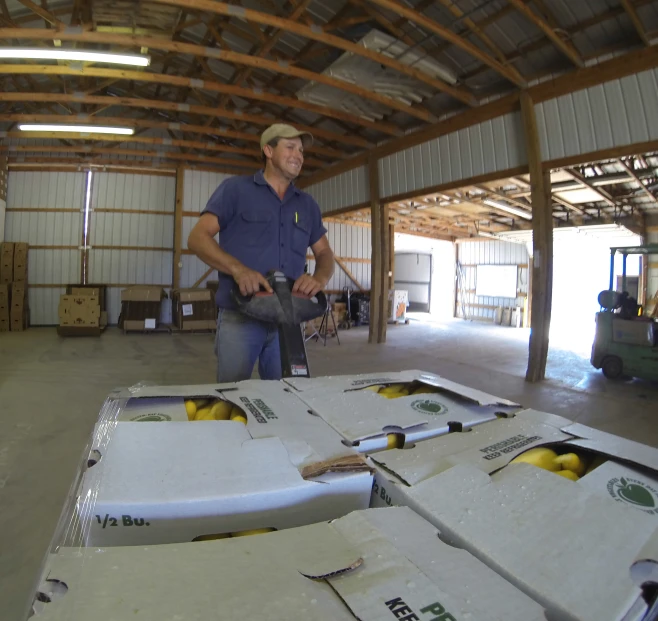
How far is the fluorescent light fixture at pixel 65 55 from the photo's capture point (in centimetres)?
504

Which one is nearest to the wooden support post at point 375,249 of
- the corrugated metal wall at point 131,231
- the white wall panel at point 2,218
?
the corrugated metal wall at point 131,231

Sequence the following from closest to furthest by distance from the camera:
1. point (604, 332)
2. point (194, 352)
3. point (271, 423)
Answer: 1. point (271, 423)
2. point (604, 332)
3. point (194, 352)

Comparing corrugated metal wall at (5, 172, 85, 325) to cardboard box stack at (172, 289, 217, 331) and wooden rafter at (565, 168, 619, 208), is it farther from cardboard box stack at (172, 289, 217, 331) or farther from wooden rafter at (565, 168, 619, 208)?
wooden rafter at (565, 168, 619, 208)

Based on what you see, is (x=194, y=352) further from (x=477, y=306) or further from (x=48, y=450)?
(x=477, y=306)

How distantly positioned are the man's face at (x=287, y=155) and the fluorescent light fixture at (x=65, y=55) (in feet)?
16.3

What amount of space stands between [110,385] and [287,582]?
5213 mm

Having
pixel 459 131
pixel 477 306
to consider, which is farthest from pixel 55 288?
pixel 477 306

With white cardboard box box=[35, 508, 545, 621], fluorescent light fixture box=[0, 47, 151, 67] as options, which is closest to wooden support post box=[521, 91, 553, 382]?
fluorescent light fixture box=[0, 47, 151, 67]

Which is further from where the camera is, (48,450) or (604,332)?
(604,332)

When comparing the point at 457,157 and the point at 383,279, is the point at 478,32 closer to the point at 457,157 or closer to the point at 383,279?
the point at 457,157

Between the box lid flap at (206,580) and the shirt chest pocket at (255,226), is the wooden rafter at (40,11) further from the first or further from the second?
the box lid flap at (206,580)

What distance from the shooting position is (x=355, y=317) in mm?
12445

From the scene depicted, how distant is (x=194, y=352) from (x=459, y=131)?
624cm

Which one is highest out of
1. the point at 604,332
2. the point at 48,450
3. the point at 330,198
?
the point at 330,198
